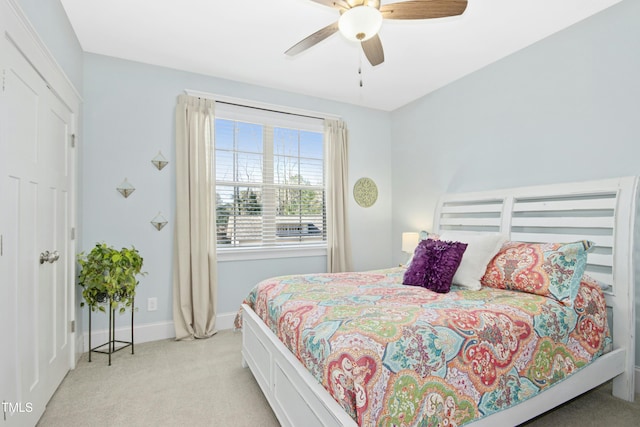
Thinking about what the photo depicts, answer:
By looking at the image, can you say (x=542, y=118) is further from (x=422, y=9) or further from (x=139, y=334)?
(x=139, y=334)

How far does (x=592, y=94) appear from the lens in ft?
7.99

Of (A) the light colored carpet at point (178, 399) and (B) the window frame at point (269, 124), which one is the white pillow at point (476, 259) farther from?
(B) the window frame at point (269, 124)

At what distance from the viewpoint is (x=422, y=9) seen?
1.85 meters

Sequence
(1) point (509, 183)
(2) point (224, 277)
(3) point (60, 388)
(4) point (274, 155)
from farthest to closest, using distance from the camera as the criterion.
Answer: (4) point (274, 155), (2) point (224, 277), (1) point (509, 183), (3) point (60, 388)

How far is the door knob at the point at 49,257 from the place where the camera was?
1971mm

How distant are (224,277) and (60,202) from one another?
1.65 m

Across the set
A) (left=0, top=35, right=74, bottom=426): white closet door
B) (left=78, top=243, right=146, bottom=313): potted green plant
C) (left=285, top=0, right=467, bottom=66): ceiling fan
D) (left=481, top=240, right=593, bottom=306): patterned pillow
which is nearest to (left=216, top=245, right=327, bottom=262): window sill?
(left=78, top=243, right=146, bottom=313): potted green plant

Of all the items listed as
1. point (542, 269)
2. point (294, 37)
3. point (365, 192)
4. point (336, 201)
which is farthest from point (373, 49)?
point (365, 192)

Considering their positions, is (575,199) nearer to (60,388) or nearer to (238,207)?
(238,207)

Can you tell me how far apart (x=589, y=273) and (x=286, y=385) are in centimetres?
226

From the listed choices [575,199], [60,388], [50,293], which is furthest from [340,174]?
[60,388]

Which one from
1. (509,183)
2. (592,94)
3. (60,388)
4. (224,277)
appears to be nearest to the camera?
(60,388)

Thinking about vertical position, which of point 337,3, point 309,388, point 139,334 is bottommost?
point 139,334

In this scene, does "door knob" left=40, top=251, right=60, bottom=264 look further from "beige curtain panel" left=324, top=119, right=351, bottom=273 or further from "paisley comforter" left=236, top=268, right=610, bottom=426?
"beige curtain panel" left=324, top=119, right=351, bottom=273
